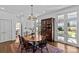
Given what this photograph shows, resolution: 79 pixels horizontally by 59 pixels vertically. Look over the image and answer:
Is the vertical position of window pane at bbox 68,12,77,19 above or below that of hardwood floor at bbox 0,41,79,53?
above

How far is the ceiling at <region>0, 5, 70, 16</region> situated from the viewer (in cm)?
356

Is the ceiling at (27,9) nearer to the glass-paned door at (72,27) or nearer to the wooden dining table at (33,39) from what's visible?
the glass-paned door at (72,27)

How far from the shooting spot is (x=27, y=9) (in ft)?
11.7

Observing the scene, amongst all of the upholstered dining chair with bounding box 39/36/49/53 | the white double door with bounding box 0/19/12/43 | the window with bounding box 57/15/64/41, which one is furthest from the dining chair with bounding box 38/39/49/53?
the white double door with bounding box 0/19/12/43

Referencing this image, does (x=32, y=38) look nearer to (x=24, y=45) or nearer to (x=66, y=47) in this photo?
(x=24, y=45)

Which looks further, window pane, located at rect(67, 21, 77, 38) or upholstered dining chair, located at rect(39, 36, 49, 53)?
upholstered dining chair, located at rect(39, 36, 49, 53)

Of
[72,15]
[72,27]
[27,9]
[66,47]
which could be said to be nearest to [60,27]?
[72,27]

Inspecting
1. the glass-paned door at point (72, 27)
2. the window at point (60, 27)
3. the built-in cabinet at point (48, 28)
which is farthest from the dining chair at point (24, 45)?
the glass-paned door at point (72, 27)

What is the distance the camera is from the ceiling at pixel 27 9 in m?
3.56

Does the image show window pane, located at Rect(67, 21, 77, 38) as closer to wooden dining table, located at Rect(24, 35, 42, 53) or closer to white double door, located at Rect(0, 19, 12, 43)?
wooden dining table, located at Rect(24, 35, 42, 53)
